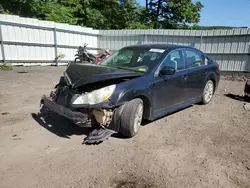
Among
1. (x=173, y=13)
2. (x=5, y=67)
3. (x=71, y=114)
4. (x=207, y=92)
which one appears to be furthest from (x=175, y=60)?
(x=173, y=13)

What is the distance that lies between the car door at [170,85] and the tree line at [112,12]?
479 inches

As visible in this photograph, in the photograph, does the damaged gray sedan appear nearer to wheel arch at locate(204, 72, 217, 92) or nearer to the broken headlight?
the broken headlight

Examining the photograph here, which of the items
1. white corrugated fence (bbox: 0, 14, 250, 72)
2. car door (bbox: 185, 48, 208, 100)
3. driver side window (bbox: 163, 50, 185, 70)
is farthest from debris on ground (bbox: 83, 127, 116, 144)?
white corrugated fence (bbox: 0, 14, 250, 72)

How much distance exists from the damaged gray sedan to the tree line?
39.4ft

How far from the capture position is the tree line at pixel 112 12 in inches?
568

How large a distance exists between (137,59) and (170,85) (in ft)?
2.75

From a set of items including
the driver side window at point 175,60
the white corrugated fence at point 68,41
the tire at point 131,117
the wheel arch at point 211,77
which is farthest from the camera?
the white corrugated fence at point 68,41

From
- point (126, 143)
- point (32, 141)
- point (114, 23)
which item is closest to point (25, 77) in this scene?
point (32, 141)

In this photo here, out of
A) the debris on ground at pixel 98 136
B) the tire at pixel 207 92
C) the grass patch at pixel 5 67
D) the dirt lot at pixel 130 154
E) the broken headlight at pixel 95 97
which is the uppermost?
the broken headlight at pixel 95 97

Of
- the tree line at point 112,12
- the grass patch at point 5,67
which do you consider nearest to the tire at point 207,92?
the grass patch at point 5,67

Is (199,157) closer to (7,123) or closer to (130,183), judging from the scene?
(130,183)

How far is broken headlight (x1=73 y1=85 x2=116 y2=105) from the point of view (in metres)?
3.06

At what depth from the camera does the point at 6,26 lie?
31.0ft

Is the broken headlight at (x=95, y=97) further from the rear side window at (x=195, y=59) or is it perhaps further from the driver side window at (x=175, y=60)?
the rear side window at (x=195, y=59)
